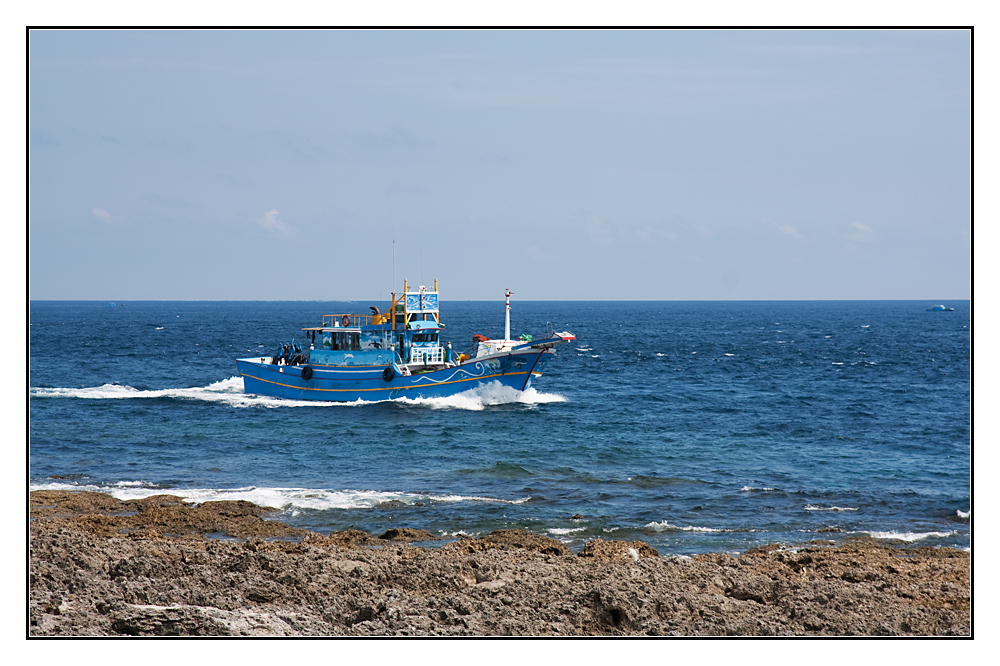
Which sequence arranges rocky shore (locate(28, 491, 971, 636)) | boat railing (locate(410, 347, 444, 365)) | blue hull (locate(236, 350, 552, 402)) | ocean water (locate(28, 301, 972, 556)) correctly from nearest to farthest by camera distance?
rocky shore (locate(28, 491, 971, 636)) → ocean water (locate(28, 301, 972, 556)) → blue hull (locate(236, 350, 552, 402)) → boat railing (locate(410, 347, 444, 365))

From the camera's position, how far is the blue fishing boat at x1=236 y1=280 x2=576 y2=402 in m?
41.9

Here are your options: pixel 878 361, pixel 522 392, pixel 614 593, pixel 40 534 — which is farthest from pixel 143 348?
pixel 614 593

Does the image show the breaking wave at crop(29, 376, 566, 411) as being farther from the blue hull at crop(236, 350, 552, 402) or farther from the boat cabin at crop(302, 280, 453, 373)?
the boat cabin at crop(302, 280, 453, 373)

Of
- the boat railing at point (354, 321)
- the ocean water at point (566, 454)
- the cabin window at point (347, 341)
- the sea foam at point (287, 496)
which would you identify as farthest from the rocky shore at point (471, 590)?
the cabin window at point (347, 341)

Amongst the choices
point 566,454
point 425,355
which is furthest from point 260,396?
point 566,454

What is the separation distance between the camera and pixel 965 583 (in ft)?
45.1

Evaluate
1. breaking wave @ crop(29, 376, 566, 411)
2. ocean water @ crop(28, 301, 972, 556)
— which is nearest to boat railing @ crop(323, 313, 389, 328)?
breaking wave @ crop(29, 376, 566, 411)

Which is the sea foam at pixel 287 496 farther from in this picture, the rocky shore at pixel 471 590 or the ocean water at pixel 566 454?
the rocky shore at pixel 471 590

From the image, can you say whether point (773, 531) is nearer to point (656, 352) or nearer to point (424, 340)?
point (424, 340)

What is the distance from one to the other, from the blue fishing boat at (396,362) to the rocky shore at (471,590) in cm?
2553

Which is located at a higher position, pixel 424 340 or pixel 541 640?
pixel 424 340

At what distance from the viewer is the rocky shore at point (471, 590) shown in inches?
436

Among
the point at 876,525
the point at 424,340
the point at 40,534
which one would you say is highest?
the point at 424,340

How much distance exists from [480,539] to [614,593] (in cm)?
571
